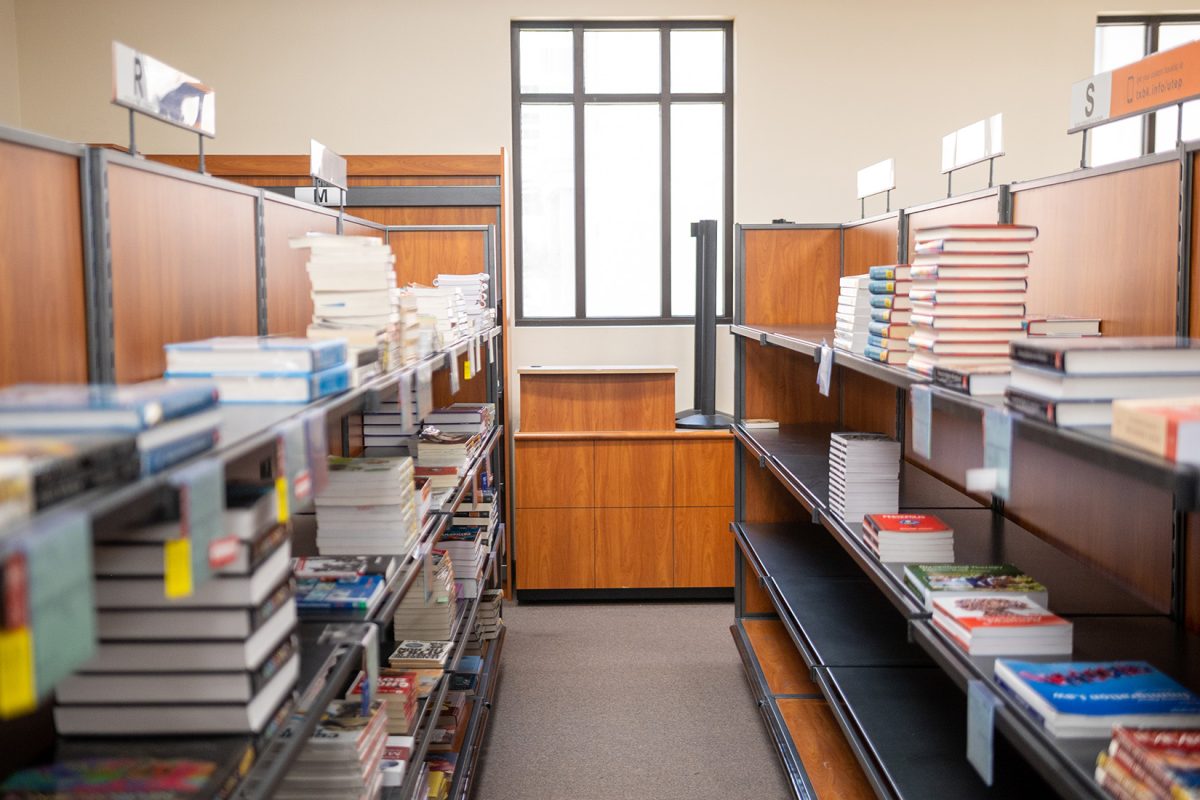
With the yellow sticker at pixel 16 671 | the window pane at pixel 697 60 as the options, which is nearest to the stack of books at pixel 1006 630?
the yellow sticker at pixel 16 671

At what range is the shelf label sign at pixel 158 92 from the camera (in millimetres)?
1681

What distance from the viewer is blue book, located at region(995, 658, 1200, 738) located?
142cm

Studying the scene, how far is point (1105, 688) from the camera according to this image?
59.8 inches

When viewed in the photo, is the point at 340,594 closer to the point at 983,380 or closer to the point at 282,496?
the point at 282,496

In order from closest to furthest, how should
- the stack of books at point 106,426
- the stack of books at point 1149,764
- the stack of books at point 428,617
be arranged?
the stack of books at point 106,426
the stack of books at point 1149,764
the stack of books at point 428,617

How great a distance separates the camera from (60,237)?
1513 mm

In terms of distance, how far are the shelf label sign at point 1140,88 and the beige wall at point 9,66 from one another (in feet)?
20.8

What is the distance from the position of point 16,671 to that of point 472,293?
3467 mm

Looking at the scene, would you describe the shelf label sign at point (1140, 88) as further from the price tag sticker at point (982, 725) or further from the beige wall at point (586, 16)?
the beige wall at point (586, 16)

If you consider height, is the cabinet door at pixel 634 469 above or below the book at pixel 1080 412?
below

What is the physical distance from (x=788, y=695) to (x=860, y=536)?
118 cm

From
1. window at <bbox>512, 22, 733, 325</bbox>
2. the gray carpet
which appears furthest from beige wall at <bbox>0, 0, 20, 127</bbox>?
the gray carpet

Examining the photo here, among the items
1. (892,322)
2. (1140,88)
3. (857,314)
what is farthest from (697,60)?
(892,322)

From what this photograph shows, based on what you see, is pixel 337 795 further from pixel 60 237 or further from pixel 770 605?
pixel 770 605
